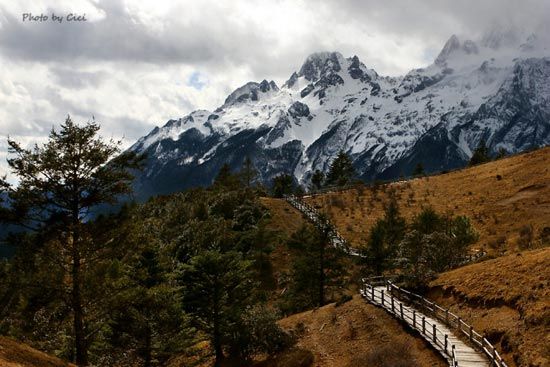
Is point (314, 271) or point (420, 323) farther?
point (314, 271)

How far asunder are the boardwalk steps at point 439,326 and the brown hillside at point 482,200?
1718cm

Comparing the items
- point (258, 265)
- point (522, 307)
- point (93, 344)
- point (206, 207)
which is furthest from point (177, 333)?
point (206, 207)

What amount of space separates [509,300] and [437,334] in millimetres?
3808

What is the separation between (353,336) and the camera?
28094 millimetres

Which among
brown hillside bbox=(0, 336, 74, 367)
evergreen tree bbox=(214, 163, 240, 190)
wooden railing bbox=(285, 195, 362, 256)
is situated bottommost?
brown hillside bbox=(0, 336, 74, 367)

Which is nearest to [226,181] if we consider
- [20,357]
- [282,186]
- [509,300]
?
[282,186]

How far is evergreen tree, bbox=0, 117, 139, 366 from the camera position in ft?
63.7

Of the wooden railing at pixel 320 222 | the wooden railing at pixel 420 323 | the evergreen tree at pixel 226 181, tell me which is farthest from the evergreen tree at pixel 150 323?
the evergreen tree at pixel 226 181

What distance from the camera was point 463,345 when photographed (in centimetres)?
2266

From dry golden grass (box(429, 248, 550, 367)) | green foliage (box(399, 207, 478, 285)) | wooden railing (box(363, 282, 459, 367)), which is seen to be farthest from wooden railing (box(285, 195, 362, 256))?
dry golden grass (box(429, 248, 550, 367))

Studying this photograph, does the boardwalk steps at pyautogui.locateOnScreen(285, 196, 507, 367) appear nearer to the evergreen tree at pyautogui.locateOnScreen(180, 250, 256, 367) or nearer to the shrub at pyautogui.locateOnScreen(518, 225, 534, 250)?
the evergreen tree at pyautogui.locateOnScreen(180, 250, 256, 367)

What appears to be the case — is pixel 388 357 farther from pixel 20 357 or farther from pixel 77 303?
pixel 20 357

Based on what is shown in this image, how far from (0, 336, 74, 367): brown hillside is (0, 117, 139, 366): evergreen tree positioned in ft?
4.34

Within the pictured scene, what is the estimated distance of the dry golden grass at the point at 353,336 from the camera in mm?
23934
